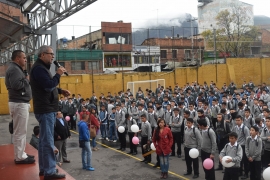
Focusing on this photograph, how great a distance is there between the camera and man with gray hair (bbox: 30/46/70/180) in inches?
117

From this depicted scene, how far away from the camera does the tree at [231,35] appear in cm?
3797

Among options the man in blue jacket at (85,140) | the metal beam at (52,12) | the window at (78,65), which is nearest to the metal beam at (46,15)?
the metal beam at (52,12)

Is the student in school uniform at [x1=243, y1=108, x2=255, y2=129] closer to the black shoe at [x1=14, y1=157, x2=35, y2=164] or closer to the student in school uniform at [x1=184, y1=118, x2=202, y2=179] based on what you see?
the student in school uniform at [x1=184, y1=118, x2=202, y2=179]

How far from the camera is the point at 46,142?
3.14 meters

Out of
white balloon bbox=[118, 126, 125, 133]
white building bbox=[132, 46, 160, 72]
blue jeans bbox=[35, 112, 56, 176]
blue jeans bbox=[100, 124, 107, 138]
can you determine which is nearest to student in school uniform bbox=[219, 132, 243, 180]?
blue jeans bbox=[35, 112, 56, 176]

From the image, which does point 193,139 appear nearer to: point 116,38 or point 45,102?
point 45,102

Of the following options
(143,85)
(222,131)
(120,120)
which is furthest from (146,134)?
(143,85)

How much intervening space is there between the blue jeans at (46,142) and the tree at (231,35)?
35.8 meters

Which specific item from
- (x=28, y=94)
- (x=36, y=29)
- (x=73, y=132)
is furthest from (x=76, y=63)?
(x=28, y=94)

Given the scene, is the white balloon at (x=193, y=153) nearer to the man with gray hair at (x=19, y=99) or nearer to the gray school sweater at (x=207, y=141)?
the gray school sweater at (x=207, y=141)

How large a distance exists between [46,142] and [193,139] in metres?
5.29

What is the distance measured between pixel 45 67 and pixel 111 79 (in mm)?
21419

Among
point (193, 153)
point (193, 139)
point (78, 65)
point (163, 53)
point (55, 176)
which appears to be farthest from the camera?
point (163, 53)

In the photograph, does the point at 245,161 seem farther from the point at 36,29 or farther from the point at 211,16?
Result: the point at 211,16
